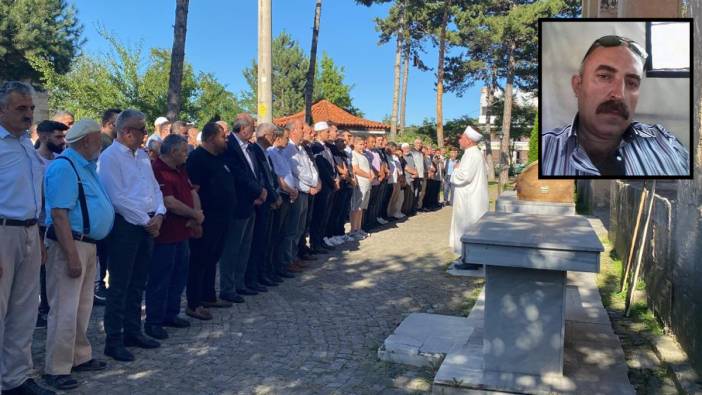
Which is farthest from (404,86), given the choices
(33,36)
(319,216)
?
(319,216)

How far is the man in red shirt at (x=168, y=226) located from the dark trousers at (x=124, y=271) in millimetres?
359

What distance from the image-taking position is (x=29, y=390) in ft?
14.2

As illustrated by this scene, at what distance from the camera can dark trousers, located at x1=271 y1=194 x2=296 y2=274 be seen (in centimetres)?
830

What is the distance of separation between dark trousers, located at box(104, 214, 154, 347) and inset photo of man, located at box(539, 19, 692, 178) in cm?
324

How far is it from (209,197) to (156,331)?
1.50 meters

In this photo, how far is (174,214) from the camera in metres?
5.82

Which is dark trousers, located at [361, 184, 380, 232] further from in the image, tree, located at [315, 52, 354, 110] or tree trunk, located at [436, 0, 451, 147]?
tree, located at [315, 52, 354, 110]

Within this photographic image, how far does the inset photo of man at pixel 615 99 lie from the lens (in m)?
4.11

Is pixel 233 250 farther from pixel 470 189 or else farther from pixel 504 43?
pixel 504 43

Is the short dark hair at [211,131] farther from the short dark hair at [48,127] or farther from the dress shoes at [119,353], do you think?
the dress shoes at [119,353]

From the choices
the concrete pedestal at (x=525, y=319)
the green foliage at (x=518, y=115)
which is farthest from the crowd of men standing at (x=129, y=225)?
the green foliage at (x=518, y=115)

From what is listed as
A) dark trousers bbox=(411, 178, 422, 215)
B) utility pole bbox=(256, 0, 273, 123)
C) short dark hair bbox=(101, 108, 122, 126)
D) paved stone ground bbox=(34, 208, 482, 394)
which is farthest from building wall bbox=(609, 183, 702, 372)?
dark trousers bbox=(411, 178, 422, 215)

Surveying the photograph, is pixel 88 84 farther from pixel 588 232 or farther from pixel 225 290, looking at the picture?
pixel 588 232

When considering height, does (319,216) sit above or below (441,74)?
below
